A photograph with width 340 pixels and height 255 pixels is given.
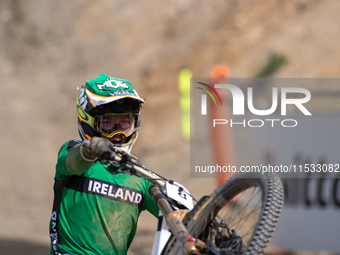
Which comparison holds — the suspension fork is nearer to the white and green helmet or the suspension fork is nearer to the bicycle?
the bicycle

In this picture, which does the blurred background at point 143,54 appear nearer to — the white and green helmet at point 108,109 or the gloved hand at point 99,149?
the white and green helmet at point 108,109

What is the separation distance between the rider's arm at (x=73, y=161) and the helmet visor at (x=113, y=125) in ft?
1.03

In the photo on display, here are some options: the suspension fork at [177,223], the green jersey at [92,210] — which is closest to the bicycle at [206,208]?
the suspension fork at [177,223]

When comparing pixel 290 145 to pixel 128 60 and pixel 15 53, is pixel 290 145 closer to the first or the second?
pixel 128 60

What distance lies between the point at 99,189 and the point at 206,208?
3.11 ft

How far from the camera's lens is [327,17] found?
70.6 ft

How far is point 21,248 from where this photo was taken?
980cm

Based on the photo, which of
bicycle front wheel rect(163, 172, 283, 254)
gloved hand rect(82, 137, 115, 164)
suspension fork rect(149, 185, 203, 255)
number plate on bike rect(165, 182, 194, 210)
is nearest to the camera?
suspension fork rect(149, 185, 203, 255)

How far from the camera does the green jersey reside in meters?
3.79

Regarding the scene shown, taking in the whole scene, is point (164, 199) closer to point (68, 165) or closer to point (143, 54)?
point (68, 165)

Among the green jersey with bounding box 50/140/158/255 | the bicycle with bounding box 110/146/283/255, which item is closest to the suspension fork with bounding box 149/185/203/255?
the bicycle with bounding box 110/146/283/255

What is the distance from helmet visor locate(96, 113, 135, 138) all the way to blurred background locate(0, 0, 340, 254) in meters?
10.7

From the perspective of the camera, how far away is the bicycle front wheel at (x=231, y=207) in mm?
3080

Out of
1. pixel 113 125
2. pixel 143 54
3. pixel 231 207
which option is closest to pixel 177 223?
pixel 231 207
